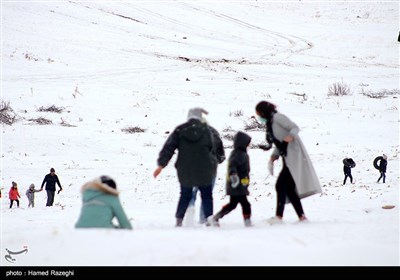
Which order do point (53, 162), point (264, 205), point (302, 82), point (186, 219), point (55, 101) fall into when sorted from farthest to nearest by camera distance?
point (302, 82)
point (55, 101)
point (53, 162)
point (264, 205)
point (186, 219)

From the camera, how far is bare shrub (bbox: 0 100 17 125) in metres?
26.7

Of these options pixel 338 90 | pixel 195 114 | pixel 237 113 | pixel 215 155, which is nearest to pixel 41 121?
pixel 237 113

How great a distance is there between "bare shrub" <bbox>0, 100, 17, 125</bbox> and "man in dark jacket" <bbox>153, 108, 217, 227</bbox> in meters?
20.5

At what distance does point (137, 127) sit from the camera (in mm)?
27297

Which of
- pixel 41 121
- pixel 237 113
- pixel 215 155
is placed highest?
pixel 237 113

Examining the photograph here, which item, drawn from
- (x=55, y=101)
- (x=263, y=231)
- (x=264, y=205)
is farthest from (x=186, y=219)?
(x=55, y=101)

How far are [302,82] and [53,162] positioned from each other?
2162cm

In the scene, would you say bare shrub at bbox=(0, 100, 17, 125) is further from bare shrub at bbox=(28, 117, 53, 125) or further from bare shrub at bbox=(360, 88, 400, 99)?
bare shrub at bbox=(360, 88, 400, 99)

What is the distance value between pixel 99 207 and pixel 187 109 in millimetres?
24547

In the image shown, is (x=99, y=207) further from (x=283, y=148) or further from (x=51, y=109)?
(x=51, y=109)

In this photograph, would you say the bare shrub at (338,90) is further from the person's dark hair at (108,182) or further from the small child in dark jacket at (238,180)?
the person's dark hair at (108,182)

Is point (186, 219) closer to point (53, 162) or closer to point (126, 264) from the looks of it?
point (126, 264)

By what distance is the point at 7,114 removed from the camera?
2747 centimetres
